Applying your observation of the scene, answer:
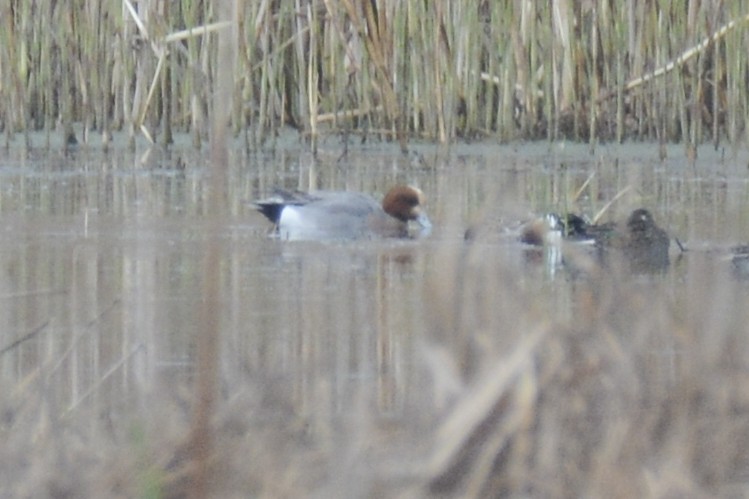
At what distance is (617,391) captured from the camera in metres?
2.65

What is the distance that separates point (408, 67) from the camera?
29.6 feet

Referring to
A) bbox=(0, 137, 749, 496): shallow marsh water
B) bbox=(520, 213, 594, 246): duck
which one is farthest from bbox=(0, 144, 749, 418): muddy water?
bbox=(520, 213, 594, 246): duck

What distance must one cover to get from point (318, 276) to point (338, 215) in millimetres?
1242

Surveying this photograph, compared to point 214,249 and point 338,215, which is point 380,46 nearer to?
point 338,215

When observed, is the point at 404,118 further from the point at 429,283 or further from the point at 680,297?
the point at 429,283

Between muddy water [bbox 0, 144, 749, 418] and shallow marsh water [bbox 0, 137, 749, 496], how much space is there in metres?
0.01

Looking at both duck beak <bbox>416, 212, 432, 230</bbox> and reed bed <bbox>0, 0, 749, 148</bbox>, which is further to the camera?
reed bed <bbox>0, 0, 749, 148</bbox>

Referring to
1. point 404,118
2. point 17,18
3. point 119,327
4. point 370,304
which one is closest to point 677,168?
point 404,118

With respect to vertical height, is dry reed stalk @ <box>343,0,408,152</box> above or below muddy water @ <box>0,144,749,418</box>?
above

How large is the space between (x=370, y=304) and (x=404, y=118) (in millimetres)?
4750

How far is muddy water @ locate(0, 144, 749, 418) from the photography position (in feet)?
10.1

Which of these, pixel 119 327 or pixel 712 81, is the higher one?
pixel 712 81

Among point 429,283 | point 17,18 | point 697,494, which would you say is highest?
point 17,18

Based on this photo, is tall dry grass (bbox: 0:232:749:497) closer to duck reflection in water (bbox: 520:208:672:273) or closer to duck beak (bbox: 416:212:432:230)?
duck reflection in water (bbox: 520:208:672:273)
